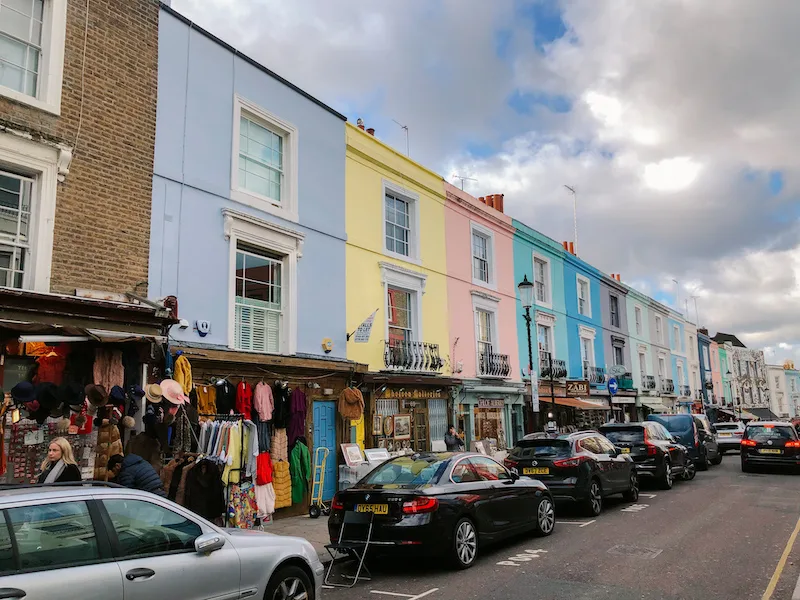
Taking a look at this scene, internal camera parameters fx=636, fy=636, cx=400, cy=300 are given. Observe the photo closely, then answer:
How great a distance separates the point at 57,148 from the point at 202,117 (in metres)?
2.99

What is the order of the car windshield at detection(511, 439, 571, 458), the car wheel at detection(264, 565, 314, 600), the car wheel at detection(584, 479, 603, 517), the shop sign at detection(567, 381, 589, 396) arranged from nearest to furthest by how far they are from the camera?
Result: the car wheel at detection(264, 565, 314, 600), the car wheel at detection(584, 479, 603, 517), the car windshield at detection(511, 439, 571, 458), the shop sign at detection(567, 381, 589, 396)

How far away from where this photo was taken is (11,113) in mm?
8969

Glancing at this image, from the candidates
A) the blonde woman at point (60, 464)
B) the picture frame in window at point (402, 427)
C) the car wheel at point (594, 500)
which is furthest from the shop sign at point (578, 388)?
the blonde woman at point (60, 464)

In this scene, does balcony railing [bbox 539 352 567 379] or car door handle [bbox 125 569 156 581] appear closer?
car door handle [bbox 125 569 156 581]

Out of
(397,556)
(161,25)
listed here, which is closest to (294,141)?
(161,25)

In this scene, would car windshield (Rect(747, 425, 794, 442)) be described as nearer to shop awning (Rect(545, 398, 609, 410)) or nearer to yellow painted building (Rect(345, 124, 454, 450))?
shop awning (Rect(545, 398, 609, 410))

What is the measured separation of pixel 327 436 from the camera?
1364 cm

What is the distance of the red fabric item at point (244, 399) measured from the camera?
11.3 metres

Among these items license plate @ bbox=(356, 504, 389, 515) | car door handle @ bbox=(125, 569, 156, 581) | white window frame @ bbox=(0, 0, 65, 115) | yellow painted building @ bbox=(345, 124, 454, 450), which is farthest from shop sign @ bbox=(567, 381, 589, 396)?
→ car door handle @ bbox=(125, 569, 156, 581)

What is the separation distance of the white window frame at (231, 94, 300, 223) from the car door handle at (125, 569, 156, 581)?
28.2 ft

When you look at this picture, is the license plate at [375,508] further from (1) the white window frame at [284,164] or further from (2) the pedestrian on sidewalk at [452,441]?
(2) the pedestrian on sidewalk at [452,441]

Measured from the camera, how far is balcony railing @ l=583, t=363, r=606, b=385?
2695 centimetres

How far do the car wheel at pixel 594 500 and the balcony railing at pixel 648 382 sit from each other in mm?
23456

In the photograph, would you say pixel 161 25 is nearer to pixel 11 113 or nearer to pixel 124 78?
pixel 124 78
